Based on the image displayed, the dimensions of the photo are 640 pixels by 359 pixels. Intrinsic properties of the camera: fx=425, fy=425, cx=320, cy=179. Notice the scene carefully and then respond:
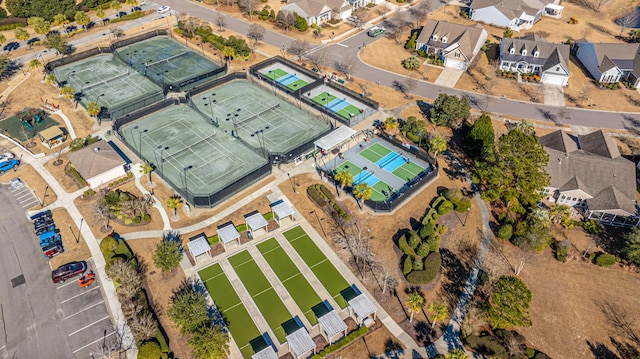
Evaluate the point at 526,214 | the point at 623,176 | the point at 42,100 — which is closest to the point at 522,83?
the point at 623,176

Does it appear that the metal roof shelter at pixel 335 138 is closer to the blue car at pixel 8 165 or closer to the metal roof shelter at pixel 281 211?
the metal roof shelter at pixel 281 211

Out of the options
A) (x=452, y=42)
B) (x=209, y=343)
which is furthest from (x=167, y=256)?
(x=452, y=42)

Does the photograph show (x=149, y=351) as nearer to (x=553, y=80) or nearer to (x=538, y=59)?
(x=553, y=80)

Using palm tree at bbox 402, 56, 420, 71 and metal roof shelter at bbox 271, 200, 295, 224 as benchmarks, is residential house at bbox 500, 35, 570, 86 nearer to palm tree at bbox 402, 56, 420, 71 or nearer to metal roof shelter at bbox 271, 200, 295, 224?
palm tree at bbox 402, 56, 420, 71

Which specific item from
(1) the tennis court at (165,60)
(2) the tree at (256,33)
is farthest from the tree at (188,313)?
(2) the tree at (256,33)

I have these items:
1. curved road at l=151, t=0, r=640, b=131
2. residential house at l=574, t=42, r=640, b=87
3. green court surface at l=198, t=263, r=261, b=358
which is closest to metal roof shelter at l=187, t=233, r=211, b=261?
green court surface at l=198, t=263, r=261, b=358
